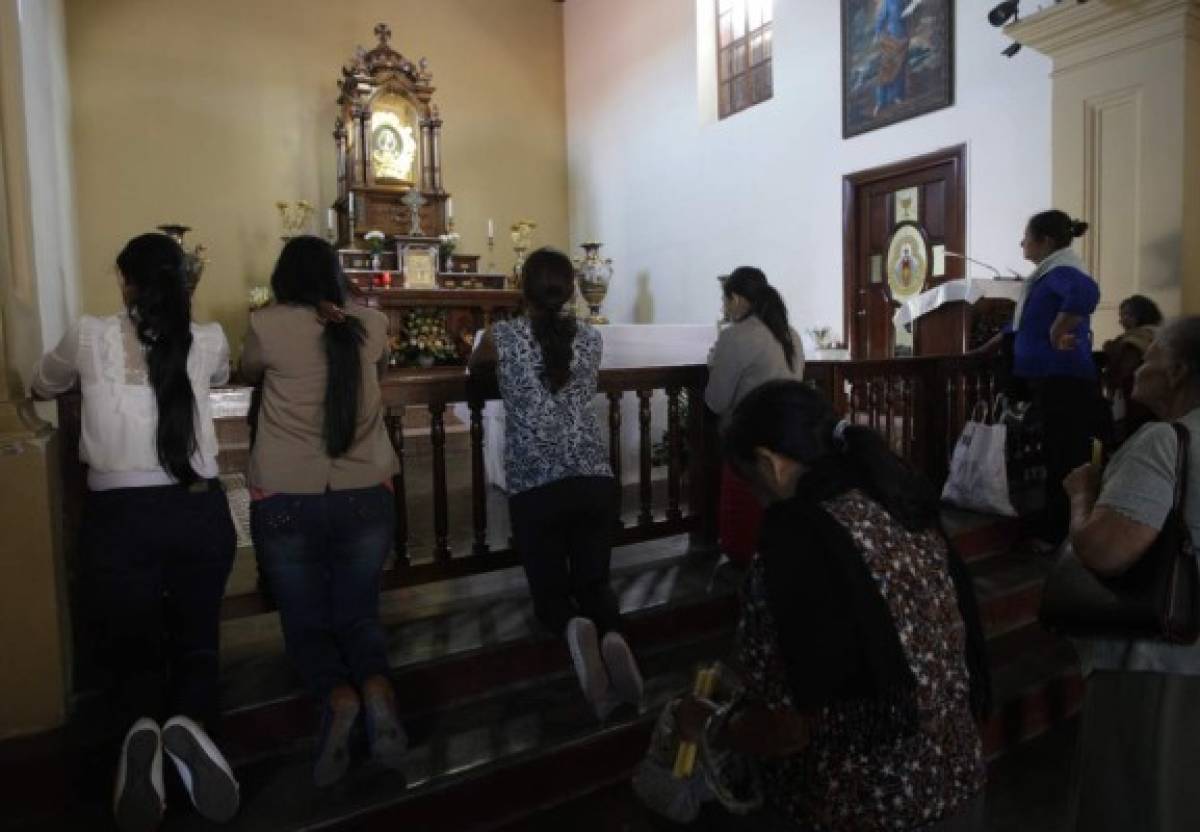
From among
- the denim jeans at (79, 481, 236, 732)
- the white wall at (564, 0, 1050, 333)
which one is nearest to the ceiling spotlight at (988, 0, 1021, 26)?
the white wall at (564, 0, 1050, 333)

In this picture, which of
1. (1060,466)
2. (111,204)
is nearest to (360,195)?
(111,204)

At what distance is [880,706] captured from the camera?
1182 millimetres

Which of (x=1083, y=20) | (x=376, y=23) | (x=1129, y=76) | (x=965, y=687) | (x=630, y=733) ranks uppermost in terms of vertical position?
(x=376, y=23)

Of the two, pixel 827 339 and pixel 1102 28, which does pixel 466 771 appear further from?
pixel 827 339

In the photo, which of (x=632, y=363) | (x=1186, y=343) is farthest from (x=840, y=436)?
(x=632, y=363)

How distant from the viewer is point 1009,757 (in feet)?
8.77

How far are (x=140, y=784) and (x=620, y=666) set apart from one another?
1.14m

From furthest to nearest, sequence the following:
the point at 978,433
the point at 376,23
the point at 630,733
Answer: the point at 376,23 < the point at 978,433 < the point at 630,733

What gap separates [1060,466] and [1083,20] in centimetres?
296

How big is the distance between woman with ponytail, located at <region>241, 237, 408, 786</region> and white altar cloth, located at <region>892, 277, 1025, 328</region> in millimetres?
3825

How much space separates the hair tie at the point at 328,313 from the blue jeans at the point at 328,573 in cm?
42

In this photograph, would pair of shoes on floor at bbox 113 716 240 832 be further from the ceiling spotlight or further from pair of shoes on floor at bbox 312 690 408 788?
the ceiling spotlight

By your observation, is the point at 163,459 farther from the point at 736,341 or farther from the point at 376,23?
the point at 376,23

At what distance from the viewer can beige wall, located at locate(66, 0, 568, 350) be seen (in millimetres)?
8359
